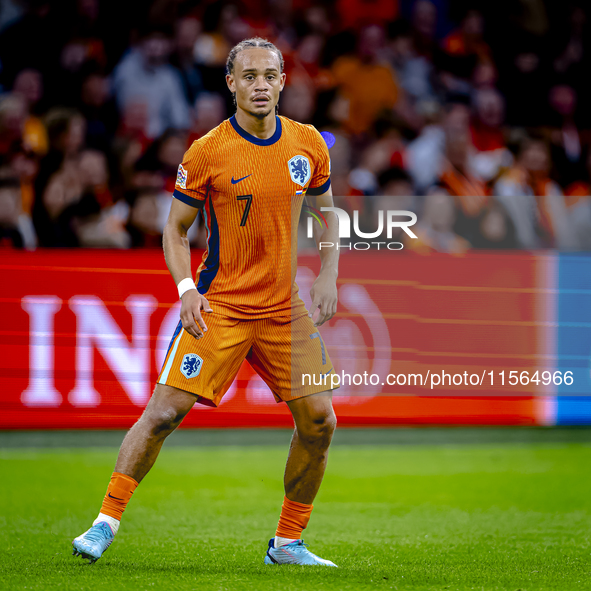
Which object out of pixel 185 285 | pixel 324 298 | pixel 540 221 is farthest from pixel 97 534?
pixel 540 221

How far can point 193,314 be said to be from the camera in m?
3.84

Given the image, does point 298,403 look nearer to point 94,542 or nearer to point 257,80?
point 94,542

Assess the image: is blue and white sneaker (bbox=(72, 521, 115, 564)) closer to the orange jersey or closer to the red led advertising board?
the orange jersey

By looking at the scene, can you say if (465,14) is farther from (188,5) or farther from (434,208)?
(434,208)

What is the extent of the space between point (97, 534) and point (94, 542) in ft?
0.12

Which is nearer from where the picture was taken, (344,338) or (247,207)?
(247,207)

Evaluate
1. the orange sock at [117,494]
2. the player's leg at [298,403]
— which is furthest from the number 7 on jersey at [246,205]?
the orange sock at [117,494]

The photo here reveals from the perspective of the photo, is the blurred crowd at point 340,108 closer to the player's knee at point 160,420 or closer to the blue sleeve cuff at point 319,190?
the blue sleeve cuff at point 319,190

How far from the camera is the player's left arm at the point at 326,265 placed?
413 cm

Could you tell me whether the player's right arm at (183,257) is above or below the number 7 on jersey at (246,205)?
below

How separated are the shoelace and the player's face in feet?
6.01

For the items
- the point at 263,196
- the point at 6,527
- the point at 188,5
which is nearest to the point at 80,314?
the point at 6,527

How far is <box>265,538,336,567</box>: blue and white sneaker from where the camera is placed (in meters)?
4.09

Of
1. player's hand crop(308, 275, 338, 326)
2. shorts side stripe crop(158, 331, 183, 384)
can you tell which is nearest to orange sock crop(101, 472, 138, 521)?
shorts side stripe crop(158, 331, 183, 384)
